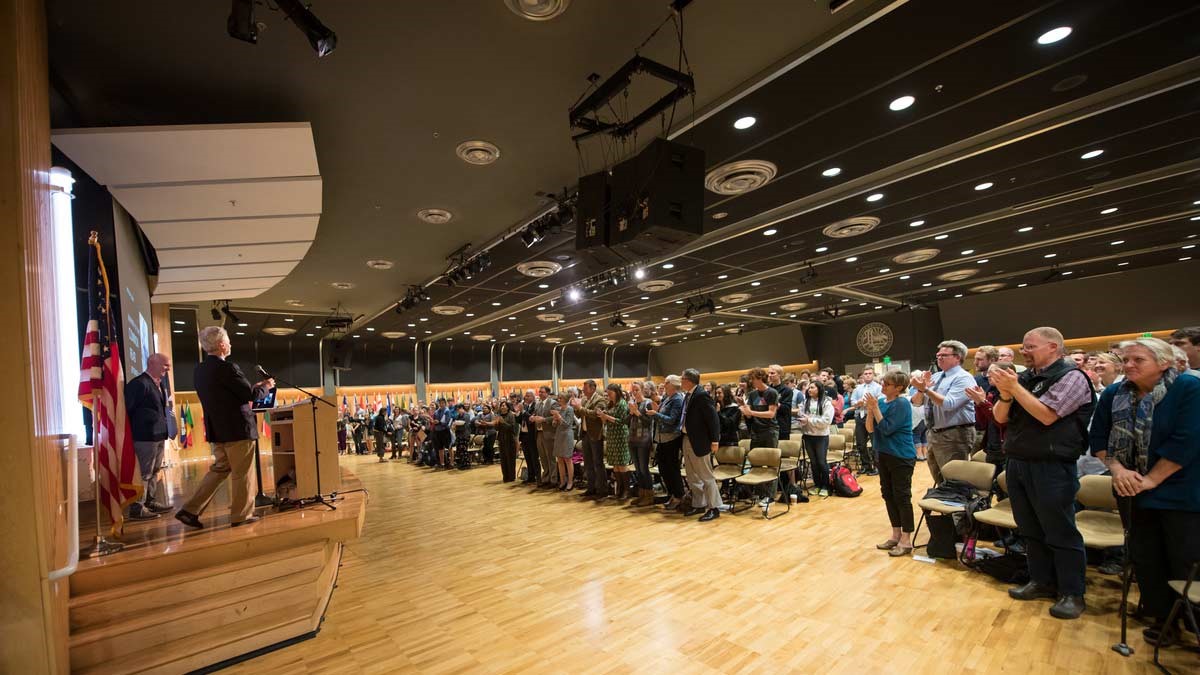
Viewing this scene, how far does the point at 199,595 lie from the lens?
10.3ft

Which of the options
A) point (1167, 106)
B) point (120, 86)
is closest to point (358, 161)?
point (120, 86)

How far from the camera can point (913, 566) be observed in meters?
4.00

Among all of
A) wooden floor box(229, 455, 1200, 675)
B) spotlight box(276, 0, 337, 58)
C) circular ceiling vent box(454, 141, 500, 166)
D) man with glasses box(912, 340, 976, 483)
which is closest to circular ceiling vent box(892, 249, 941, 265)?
man with glasses box(912, 340, 976, 483)

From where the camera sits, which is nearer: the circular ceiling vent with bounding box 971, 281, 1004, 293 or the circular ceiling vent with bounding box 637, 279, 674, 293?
the circular ceiling vent with bounding box 637, 279, 674, 293

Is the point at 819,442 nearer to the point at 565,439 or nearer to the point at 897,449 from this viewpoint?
the point at 897,449

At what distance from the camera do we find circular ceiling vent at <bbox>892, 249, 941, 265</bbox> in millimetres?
9817

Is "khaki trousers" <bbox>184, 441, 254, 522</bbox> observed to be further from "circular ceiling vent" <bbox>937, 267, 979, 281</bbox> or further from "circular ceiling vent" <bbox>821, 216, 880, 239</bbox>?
"circular ceiling vent" <bbox>937, 267, 979, 281</bbox>

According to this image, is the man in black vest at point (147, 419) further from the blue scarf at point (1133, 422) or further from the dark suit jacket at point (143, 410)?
the blue scarf at point (1133, 422)

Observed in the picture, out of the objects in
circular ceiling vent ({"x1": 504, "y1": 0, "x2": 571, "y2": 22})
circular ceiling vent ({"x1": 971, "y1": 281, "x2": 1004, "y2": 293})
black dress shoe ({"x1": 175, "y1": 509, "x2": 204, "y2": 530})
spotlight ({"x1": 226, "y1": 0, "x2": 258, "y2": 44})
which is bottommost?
black dress shoe ({"x1": 175, "y1": 509, "x2": 204, "y2": 530})

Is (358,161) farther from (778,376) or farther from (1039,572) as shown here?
(1039,572)

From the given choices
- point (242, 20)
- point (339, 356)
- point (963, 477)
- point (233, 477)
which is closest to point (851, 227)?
point (963, 477)

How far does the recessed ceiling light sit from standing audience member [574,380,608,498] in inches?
216

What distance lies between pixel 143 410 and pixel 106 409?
51.0 inches

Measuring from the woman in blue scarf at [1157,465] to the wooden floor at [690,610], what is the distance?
1.33ft
